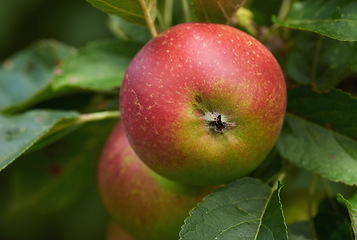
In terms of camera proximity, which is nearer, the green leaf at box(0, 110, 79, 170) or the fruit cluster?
the fruit cluster

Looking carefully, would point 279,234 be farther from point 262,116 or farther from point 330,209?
point 330,209

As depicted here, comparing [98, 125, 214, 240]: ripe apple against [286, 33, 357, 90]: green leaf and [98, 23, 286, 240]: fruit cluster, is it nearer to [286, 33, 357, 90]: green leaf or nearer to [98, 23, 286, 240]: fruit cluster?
[98, 23, 286, 240]: fruit cluster

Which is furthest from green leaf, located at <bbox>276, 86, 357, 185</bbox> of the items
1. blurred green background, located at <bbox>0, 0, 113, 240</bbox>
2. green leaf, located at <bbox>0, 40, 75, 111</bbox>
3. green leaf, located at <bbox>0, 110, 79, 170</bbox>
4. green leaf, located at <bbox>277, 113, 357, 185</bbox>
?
green leaf, located at <bbox>0, 40, 75, 111</bbox>

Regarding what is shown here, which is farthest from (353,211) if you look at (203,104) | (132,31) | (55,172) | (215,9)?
(55,172)

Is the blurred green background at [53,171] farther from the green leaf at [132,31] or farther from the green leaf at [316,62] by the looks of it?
the green leaf at [316,62]

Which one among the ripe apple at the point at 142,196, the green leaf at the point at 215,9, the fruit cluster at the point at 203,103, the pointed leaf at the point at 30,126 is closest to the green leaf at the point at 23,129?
the pointed leaf at the point at 30,126

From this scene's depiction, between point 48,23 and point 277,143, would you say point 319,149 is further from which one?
point 48,23
